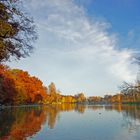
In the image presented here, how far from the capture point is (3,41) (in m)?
15.9

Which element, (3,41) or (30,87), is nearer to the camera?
(3,41)

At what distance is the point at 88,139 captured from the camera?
82.0 feet

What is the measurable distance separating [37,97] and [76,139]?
11507cm

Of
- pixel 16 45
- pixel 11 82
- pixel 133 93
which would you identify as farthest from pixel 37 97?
pixel 16 45

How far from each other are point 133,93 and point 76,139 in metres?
6.40

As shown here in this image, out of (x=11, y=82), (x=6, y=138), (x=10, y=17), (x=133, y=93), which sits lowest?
(x=6, y=138)

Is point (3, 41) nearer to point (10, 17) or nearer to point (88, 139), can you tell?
point (10, 17)

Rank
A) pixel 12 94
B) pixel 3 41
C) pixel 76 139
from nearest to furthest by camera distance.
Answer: pixel 3 41 < pixel 76 139 < pixel 12 94

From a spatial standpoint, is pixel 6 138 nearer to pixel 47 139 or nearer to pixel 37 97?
pixel 47 139

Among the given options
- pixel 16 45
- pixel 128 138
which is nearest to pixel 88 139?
pixel 128 138

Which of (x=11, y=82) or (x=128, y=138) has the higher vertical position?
(x=11, y=82)

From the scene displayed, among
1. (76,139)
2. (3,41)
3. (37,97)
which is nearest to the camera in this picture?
(3,41)

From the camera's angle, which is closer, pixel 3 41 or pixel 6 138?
pixel 3 41

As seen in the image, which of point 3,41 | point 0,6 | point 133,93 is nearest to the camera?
point 0,6
